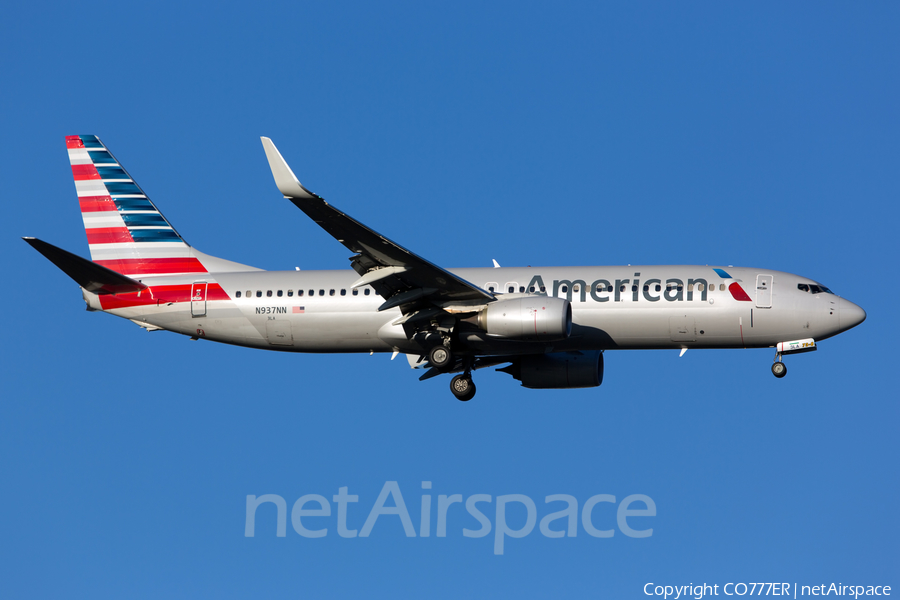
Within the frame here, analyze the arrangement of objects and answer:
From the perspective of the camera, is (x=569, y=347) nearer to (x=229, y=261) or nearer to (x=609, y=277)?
(x=609, y=277)

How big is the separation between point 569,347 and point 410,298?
6177mm

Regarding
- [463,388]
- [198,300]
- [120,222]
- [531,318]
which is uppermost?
[120,222]

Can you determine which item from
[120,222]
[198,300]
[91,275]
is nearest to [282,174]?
[198,300]

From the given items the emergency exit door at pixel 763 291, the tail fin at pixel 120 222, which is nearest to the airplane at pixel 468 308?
the emergency exit door at pixel 763 291

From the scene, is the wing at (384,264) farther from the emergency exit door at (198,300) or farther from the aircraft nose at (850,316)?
the aircraft nose at (850,316)

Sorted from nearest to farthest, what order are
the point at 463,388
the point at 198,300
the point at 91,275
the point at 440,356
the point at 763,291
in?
the point at 763,291 < the point at 440,356 < the point at 463,388 < the point at 91,275 < the point at 198,300

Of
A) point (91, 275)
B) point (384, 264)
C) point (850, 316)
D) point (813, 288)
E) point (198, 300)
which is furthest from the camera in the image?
point (198, 300)

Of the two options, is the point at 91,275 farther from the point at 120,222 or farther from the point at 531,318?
the point at 531,318

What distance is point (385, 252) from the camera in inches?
1241

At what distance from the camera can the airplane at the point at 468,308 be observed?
108ft

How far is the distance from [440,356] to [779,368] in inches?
455

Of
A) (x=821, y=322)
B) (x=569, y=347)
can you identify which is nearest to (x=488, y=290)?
(x=569, y=347)

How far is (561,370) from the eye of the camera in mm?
37719

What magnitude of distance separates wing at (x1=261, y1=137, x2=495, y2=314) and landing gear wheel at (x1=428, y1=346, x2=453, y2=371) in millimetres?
1623
